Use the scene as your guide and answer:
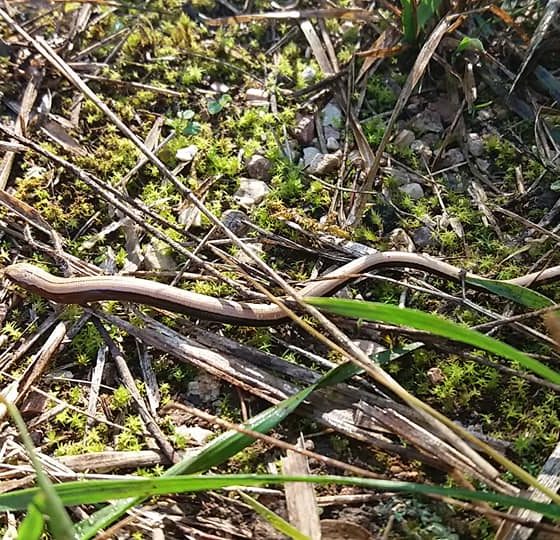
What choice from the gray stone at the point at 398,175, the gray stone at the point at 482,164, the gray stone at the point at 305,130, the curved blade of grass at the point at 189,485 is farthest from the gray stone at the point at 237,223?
the curved blade of grass at the point at 189,485

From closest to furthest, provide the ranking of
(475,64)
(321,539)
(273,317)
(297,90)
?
1. (321,539)
2. (273,317)
3. (475,64)
4. (297,90)

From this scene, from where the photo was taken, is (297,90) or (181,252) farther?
(297,90)

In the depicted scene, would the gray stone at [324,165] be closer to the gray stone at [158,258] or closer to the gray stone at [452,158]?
the gray stone at [452,158]

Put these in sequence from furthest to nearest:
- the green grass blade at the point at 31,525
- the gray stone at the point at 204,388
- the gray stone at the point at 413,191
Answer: the gray stone at the point at 413,191, the gray stone at the point at 204,388, the green grass blade at the point at 31,525

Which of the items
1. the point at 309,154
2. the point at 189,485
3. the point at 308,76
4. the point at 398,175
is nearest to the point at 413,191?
the point at 398,175

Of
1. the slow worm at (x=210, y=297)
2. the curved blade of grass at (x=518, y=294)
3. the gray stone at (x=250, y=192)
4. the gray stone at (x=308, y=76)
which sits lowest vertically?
the slow worm at (x=210, y=297)

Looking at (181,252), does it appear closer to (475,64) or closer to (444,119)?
(444,119)

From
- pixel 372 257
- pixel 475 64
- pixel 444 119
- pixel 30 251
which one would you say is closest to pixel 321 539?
pixel 372 257

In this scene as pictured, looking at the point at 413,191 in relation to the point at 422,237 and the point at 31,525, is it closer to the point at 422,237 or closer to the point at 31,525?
the point at 422,237
